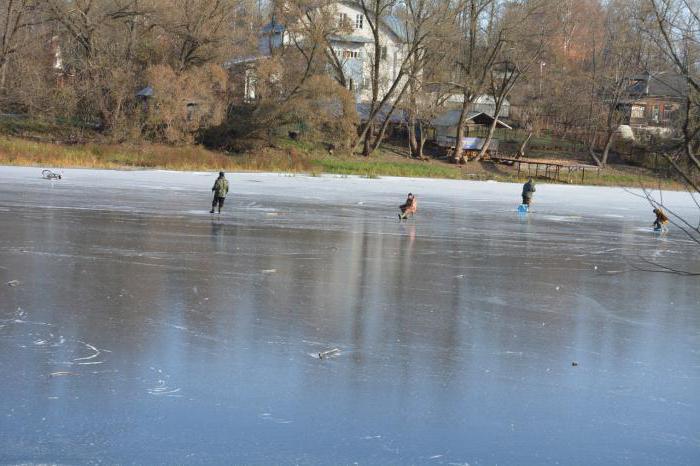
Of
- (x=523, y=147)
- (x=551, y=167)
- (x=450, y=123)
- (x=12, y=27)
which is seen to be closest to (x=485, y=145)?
(x=523, y=147)

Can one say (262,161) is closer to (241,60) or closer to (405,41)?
(241,60)

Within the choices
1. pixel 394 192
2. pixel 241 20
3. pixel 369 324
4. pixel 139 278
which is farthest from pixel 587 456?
pixel 241 20

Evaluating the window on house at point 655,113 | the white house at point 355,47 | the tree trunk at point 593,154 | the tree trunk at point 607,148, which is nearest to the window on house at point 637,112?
the window on house at point 655,113

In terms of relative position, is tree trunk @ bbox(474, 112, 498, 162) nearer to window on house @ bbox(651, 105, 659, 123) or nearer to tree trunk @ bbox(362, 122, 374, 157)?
tree trunk @ bbox(362, 122, 374, 157)

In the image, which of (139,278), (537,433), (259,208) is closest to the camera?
(537,433)

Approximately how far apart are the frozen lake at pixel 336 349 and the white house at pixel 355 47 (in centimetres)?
3828

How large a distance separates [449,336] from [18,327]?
192 inches

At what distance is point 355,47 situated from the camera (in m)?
67.4

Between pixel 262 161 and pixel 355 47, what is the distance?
22263mm

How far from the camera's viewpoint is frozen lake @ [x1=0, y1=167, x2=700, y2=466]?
6.61m

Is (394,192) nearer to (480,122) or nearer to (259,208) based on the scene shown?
(259,208)

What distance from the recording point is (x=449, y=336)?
32.8 feet

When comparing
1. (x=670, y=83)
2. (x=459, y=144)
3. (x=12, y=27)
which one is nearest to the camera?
(x=670, y=83)

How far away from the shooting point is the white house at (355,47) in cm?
5612
